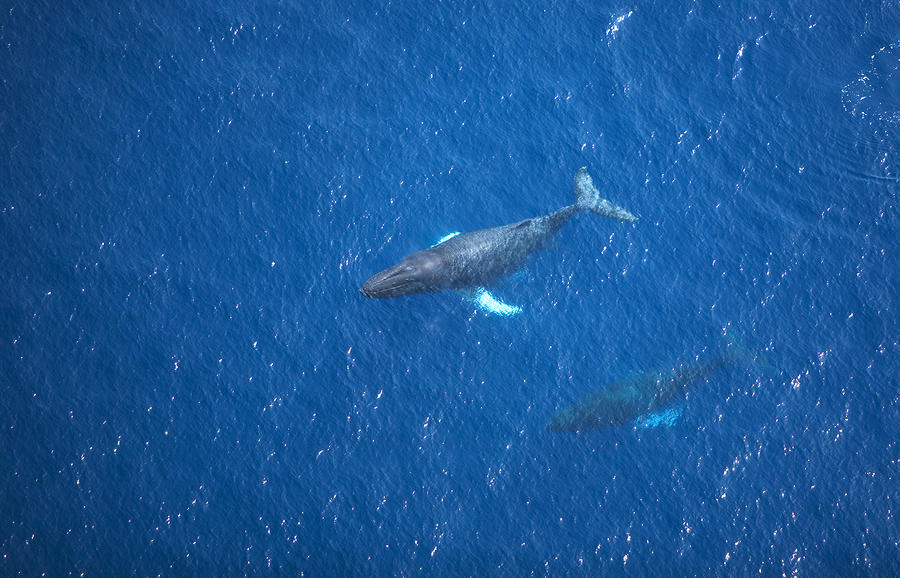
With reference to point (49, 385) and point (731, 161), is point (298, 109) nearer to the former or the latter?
point (49, 385)

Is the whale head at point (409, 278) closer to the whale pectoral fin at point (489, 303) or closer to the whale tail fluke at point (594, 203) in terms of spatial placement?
the whale pectoral fin at point (489, 303)

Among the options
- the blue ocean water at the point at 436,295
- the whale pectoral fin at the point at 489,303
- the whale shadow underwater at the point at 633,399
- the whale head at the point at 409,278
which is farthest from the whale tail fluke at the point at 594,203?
the whale head at the point at 409,278

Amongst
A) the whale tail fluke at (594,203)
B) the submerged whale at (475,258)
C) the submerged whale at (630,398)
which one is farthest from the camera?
the whale tail fluke at (594,203)

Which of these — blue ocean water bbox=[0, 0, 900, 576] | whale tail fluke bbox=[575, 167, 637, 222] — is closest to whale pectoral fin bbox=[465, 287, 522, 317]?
blue ocean water bbox=[0, 0, 900, 576]

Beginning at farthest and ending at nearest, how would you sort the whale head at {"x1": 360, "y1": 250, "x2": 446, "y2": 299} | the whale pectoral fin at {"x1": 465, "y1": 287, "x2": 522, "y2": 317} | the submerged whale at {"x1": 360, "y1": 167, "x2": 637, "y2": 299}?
the whale pectoral fin at {"x1": 465, "y1": 287, "x2": 522, "y2": 317}, the submerged whale at {"x1": 360, "y1": 167, "x2": 637, "y2": 299}, the whale head at {"x1": 360, "y1": 250, "x2": 446, "y2": 299}

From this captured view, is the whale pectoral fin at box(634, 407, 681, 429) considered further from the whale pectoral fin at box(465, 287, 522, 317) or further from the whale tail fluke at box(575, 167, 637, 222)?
the whale tail fluke at box(575, 167, 637, 222)

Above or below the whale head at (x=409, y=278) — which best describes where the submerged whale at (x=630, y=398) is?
below
